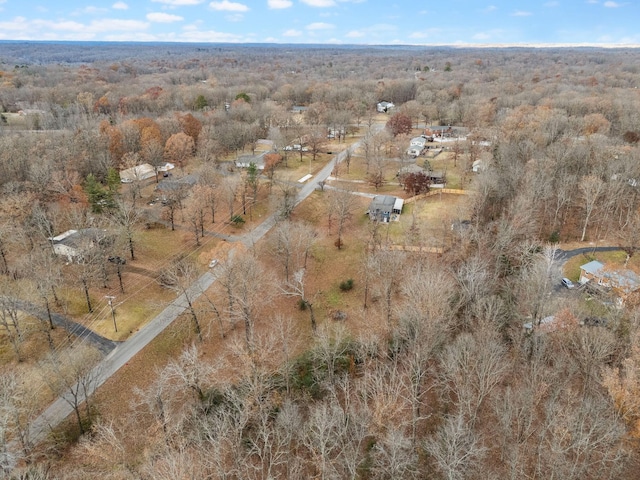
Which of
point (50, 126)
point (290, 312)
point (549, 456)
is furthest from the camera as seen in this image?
point (50, 126)

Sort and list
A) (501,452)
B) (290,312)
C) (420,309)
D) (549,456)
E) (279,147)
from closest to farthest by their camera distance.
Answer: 1. (549,456)
2. (501,452)
3. (420,309)
4. (290,312)
5. (279,147)

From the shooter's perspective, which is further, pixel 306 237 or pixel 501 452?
pixel 306 237

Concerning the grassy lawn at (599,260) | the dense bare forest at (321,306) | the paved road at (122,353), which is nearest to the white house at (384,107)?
the dense bare forest at (321,306)

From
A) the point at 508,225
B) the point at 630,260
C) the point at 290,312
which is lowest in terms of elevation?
the point at 290,312

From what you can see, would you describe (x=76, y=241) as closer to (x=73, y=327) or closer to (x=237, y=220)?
(x=73, y=327)

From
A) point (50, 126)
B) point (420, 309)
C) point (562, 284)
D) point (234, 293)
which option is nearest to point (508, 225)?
point (562, 284)

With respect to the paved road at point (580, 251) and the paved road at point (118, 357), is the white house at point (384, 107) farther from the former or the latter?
the paved road at point (118, 357)

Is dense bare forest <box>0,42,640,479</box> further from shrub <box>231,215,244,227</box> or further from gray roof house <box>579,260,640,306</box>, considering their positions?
gray roof house <box>579,260,640,306</box>

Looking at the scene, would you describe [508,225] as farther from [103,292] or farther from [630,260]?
[103,292]
